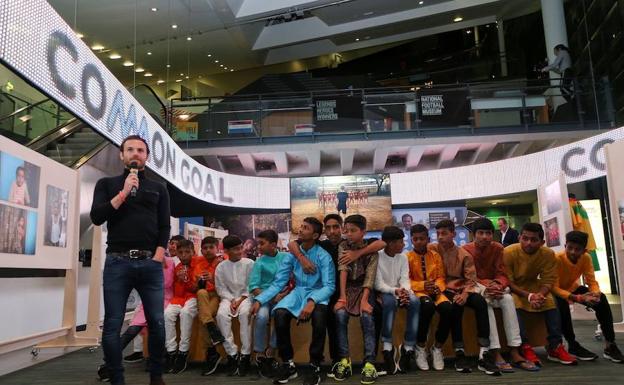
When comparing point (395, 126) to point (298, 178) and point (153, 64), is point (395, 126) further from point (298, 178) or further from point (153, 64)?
point (153, 64)

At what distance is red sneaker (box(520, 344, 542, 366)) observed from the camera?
3707 mm

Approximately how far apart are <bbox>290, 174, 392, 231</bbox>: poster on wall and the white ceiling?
4869 mm

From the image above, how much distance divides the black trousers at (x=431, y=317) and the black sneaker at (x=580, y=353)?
1.12 m

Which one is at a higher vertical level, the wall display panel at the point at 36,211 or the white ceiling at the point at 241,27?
the white ceiling at the point at 241,27

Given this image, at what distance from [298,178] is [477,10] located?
817cm

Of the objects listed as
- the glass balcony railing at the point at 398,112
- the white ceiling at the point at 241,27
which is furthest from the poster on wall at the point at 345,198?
the white ceiling at the point at 241,27

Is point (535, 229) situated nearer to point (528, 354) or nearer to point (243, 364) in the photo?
point (528, 354)

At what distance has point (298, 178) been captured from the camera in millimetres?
10719

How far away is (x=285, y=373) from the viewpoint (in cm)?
344

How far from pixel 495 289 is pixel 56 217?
3.82 m

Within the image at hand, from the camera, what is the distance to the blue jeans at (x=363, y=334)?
3.53 m

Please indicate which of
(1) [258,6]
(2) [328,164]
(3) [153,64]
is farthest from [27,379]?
(3) [153,64]

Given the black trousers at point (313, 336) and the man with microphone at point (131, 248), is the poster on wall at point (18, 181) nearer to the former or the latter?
the man with microphone at point (131, 248)

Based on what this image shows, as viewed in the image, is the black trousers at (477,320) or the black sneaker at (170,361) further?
the black sneaker at (170,361)
